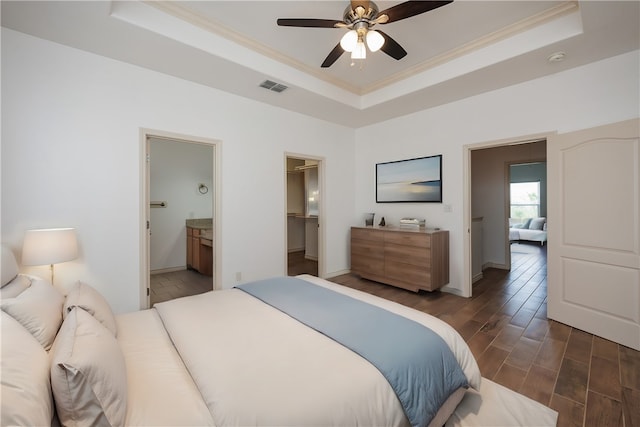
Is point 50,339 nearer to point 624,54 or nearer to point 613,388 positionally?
point 613,388

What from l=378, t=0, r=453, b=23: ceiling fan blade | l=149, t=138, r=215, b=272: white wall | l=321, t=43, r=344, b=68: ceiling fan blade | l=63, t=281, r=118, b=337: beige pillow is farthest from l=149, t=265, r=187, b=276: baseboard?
l=378, t=0, r=453, b=23: ceiling fan blade

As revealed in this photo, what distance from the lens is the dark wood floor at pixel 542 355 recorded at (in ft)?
5.60

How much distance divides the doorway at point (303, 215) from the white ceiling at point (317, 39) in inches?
97.4

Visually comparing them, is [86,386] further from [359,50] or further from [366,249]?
[366,249]

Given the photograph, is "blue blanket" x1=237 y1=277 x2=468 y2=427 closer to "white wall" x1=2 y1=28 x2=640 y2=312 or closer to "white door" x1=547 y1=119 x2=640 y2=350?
"white wall" x1=2 y1=28 x2=640 y2=312

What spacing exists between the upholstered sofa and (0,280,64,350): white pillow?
9.27m

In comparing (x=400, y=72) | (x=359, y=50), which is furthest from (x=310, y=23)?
(x=400, y=72)

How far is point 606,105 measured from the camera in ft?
8.67

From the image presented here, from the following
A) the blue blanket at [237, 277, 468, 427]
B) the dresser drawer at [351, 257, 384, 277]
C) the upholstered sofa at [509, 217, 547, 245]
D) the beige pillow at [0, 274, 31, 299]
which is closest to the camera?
the blue blanket at [237, 277, 468, 427]

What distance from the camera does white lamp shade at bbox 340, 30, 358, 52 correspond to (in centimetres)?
211

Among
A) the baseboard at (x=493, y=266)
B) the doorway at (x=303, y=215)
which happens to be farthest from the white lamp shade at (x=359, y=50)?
the baseboard at (x=493, y=266)

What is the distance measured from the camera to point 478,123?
11.6 feet

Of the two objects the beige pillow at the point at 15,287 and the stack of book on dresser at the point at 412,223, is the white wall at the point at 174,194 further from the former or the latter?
the stack of book on dresser at the point at 412,223

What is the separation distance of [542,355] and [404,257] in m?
1.80
